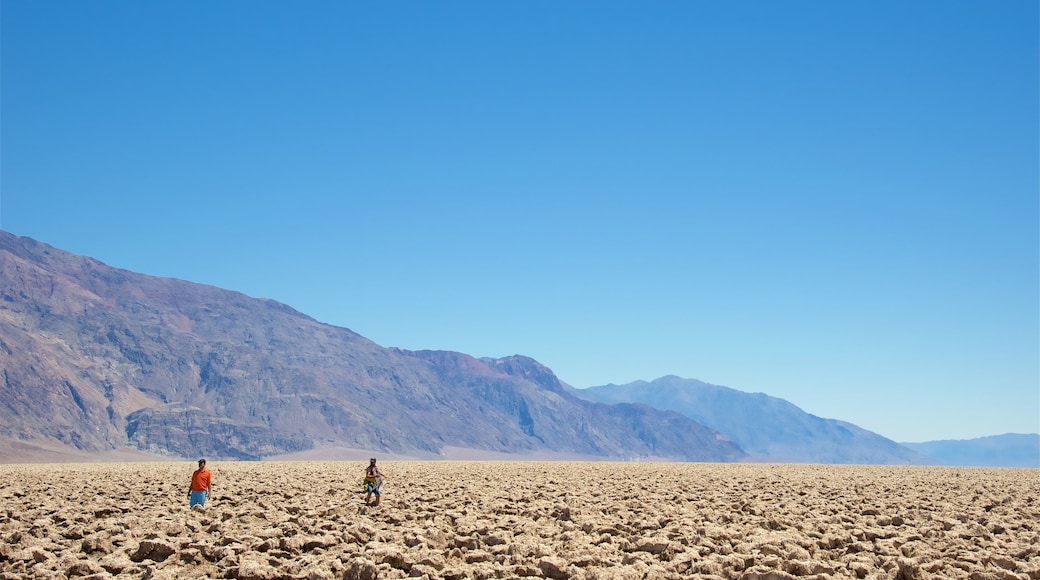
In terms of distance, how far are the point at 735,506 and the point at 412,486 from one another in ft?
32.5

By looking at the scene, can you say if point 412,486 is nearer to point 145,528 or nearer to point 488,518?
point 488,518

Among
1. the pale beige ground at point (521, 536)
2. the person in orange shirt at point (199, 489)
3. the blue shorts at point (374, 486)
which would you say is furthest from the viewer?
the blue shorts at point (374, 486)

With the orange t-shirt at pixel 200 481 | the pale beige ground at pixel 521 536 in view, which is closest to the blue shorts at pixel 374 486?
the pale beige ground at pixel 521 536

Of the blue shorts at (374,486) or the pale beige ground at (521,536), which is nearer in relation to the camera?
the pale beige ground at (521,536)

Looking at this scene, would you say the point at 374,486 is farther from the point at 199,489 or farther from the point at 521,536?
the point at 521,536

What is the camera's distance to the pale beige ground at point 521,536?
9664 mm

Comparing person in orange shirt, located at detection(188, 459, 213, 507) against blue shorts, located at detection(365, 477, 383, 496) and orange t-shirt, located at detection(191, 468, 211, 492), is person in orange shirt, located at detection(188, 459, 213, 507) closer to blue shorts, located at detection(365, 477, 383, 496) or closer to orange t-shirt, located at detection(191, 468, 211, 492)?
orange t-shirt, located at detection(191, 468, 211, 492)

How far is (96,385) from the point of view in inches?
6688

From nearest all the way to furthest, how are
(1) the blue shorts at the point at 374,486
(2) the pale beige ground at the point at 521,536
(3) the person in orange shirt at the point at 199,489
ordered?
1. (2) the pale beige ground at the point at 521,536
2. (3) the person in orange shirt at the point at 199,489
3. (1) the blue shorts at the point at 374,486

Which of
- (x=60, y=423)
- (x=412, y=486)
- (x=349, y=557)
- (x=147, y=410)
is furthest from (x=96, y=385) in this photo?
(x=349, y=557)

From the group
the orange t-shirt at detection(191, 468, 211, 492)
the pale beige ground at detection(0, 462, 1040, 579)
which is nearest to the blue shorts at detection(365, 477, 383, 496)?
the pale beige ground at detection(0, 462, 1040, 579)

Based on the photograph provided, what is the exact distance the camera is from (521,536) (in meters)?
12.2

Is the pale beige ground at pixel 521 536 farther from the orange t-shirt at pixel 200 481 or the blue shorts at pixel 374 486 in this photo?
the orange t-shirt at pixel 200 481

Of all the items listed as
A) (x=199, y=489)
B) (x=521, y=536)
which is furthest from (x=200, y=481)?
(x=521, y=536)
